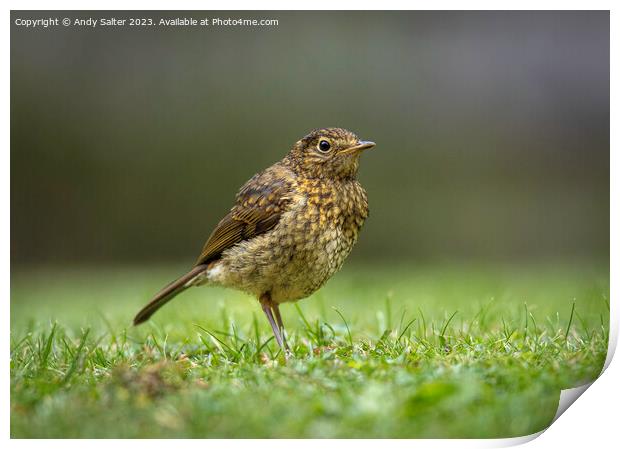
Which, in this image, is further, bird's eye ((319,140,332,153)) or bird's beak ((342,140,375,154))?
bird's eye ((319,140,332,153))

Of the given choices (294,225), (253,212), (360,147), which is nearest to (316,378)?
(294,225)

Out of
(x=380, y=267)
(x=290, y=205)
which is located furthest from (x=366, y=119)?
(x=380, y=267)

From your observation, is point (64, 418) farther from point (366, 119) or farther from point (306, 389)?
point (366, 119)

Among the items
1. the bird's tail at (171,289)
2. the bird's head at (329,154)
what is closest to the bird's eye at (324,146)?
the bird's head at (329,154)

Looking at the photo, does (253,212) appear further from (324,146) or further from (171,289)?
(171,289)

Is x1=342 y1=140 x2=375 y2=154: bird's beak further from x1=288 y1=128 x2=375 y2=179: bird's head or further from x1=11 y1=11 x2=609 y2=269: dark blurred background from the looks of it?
x1=11 y1=11 x2=609 y2=269: dark blurred background

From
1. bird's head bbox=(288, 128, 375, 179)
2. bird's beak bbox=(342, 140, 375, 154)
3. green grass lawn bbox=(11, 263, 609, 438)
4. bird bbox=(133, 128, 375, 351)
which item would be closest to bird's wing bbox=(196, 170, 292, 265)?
bird bbox=(133, 128, 375, 351)
